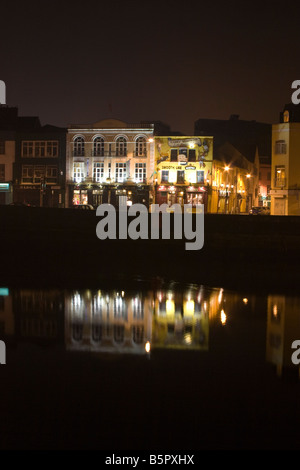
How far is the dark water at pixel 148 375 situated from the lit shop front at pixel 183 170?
38.5 metres

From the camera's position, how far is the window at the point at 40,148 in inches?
2498

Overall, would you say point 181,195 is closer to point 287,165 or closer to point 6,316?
point 287,165

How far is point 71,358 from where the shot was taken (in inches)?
597

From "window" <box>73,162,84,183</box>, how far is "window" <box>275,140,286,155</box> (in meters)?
19.9

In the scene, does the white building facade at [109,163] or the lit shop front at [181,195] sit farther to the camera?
the white building facade at [109,163]

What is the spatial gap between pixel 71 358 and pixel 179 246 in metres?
23.5

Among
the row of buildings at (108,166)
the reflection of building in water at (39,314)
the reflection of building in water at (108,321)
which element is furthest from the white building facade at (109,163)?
the reflection of building in water at (39,314)

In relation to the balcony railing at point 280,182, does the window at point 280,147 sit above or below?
above

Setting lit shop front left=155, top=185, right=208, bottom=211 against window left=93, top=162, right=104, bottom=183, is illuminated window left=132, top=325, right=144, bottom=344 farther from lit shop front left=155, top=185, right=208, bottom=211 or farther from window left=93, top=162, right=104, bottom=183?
window left=93, top=162, right=104, bottom=183

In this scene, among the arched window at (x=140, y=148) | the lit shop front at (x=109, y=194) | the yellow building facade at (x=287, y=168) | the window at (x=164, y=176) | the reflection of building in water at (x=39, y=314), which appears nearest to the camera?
the reflection of building in water at (x=39, y=314)

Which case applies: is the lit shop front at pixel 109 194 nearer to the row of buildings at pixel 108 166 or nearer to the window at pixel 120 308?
the row of buildings at pixel 108 166

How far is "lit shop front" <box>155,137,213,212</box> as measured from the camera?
61.0 m

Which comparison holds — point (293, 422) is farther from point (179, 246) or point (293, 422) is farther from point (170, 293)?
point (179, 246)

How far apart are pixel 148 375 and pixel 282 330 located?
6.40 metres
